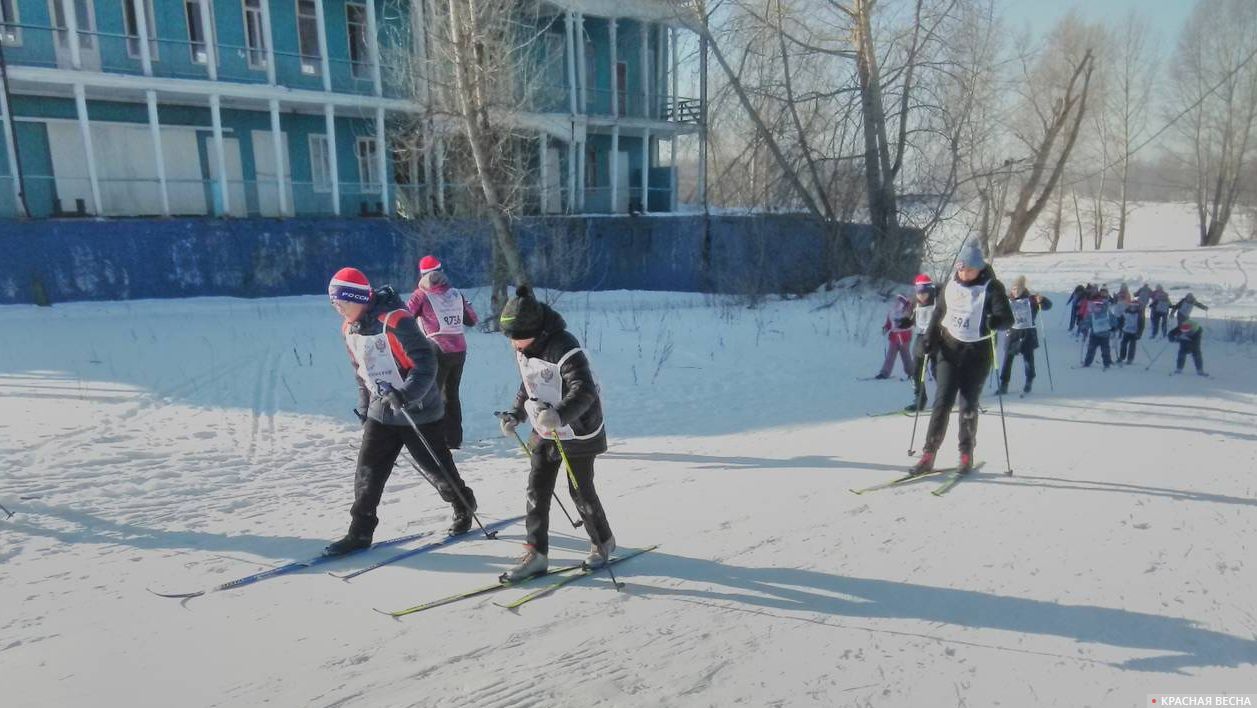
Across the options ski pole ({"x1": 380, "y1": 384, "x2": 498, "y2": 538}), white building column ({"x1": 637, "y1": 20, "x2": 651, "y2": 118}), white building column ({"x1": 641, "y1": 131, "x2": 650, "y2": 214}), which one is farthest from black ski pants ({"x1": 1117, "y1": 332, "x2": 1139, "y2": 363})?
white building column ({"x1": 637, "y1": 20, "x2": 651, "y2": 118})

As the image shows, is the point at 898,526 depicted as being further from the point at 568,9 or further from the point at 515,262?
the point at 568,9

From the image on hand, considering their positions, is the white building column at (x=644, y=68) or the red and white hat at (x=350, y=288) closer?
the red and white hat at (x=350, y=288)

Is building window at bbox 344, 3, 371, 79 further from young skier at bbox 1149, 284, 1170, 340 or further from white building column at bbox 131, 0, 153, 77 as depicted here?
young skier at bbox 1149, 284, 1170, 340

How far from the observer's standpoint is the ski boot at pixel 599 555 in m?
4.38

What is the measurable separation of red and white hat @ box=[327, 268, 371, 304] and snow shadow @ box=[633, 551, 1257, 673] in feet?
7.77

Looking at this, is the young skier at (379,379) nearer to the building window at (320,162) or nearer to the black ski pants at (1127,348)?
the black ski pants at (1127,348)

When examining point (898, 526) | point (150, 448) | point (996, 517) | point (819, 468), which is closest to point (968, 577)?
point (898, 526)

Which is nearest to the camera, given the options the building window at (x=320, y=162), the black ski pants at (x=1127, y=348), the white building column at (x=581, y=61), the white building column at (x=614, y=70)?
the black ski pants at (x=1127, y=348)

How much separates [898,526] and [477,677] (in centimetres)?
315

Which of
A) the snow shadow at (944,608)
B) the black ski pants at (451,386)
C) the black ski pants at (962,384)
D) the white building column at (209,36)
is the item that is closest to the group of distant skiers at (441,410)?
the snow shadow at (944,608)

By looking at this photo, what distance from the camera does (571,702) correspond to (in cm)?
318

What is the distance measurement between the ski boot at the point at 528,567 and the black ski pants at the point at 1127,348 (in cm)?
1308

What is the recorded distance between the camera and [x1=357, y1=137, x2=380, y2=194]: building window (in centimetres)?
2112

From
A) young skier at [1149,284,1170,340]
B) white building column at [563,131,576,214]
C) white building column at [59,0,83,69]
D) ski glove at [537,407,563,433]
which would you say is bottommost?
young skier at [1149,284,1170,340]
